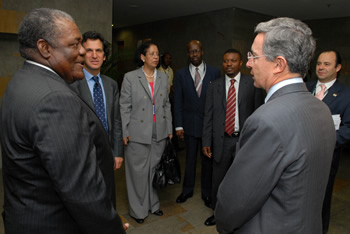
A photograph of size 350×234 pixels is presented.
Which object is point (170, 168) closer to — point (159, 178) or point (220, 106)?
point (159, 178)

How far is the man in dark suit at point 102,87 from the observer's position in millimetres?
2150

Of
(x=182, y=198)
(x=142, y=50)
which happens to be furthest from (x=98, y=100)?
(x=182, y=198)

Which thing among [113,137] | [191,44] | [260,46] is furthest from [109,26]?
[260,46]

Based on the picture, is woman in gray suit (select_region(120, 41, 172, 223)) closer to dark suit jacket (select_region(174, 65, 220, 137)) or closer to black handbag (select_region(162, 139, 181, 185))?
black handbag (select_region(162, 139, 181, 185))

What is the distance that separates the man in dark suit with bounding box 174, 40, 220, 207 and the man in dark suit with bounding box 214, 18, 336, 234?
201cm

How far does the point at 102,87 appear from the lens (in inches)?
90.9

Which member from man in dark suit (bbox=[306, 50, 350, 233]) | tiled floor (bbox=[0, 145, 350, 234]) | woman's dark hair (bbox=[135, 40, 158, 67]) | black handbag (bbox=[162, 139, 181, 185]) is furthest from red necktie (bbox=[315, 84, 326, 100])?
woman's dark hair (bbox=[135, 40, 158, 67])

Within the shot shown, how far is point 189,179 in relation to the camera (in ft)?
10.9

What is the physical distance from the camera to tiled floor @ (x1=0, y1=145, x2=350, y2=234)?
2682 mm

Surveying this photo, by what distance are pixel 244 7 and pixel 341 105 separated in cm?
487

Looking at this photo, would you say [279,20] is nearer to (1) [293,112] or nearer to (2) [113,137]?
(1) [293,112]

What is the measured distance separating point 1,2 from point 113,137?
2.96m

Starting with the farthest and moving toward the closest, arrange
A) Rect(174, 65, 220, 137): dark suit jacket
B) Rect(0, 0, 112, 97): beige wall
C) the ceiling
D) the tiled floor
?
the ceiling
Rect(0, 0, 112, 97): beige wall
Rect(174, 65, 220, 137): dark suit jacket
the tiled floor

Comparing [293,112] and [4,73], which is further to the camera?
[4,73]
